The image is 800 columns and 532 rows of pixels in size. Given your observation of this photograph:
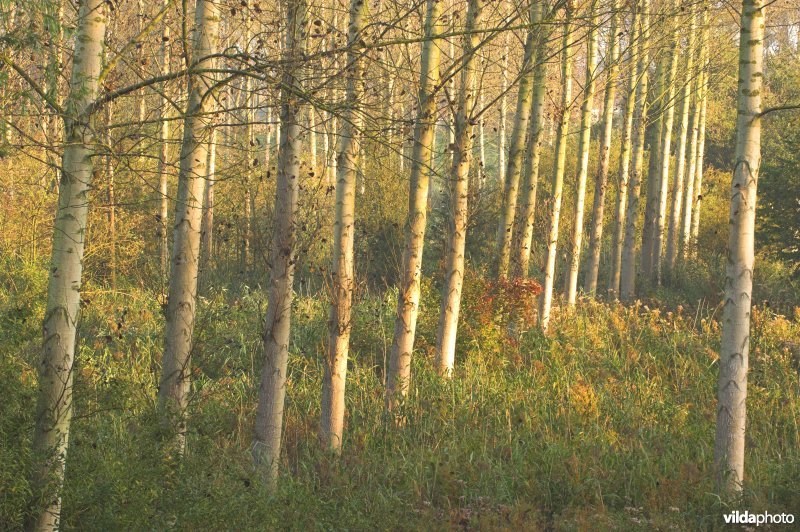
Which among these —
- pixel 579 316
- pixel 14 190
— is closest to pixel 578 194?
pixel 579 316

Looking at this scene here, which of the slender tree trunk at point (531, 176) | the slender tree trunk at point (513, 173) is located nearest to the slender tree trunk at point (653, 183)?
the slender tree trunk at point (531, 176)

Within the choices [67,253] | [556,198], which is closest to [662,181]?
[556,198]

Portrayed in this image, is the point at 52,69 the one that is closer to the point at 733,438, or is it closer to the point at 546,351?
the point at 733,438

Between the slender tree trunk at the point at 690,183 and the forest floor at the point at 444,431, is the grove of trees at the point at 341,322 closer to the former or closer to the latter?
the forest floor at the point at 444,431

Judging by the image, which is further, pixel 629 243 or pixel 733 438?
pixel 629 243

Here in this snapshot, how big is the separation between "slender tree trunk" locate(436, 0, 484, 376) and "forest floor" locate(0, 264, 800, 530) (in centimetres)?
48

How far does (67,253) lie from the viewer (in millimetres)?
4574

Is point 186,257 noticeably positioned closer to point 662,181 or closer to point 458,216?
point 458,216

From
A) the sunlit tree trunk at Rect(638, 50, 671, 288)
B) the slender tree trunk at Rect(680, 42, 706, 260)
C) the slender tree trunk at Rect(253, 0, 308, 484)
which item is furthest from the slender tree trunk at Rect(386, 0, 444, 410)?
the slender tree trunk at Rect(680, 42, 706, 260)

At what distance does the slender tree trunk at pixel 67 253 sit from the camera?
180 inches

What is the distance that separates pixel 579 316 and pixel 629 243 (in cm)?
348

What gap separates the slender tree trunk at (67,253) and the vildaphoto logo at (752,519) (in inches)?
195

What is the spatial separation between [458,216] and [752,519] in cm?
438

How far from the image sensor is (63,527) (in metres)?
4.62
